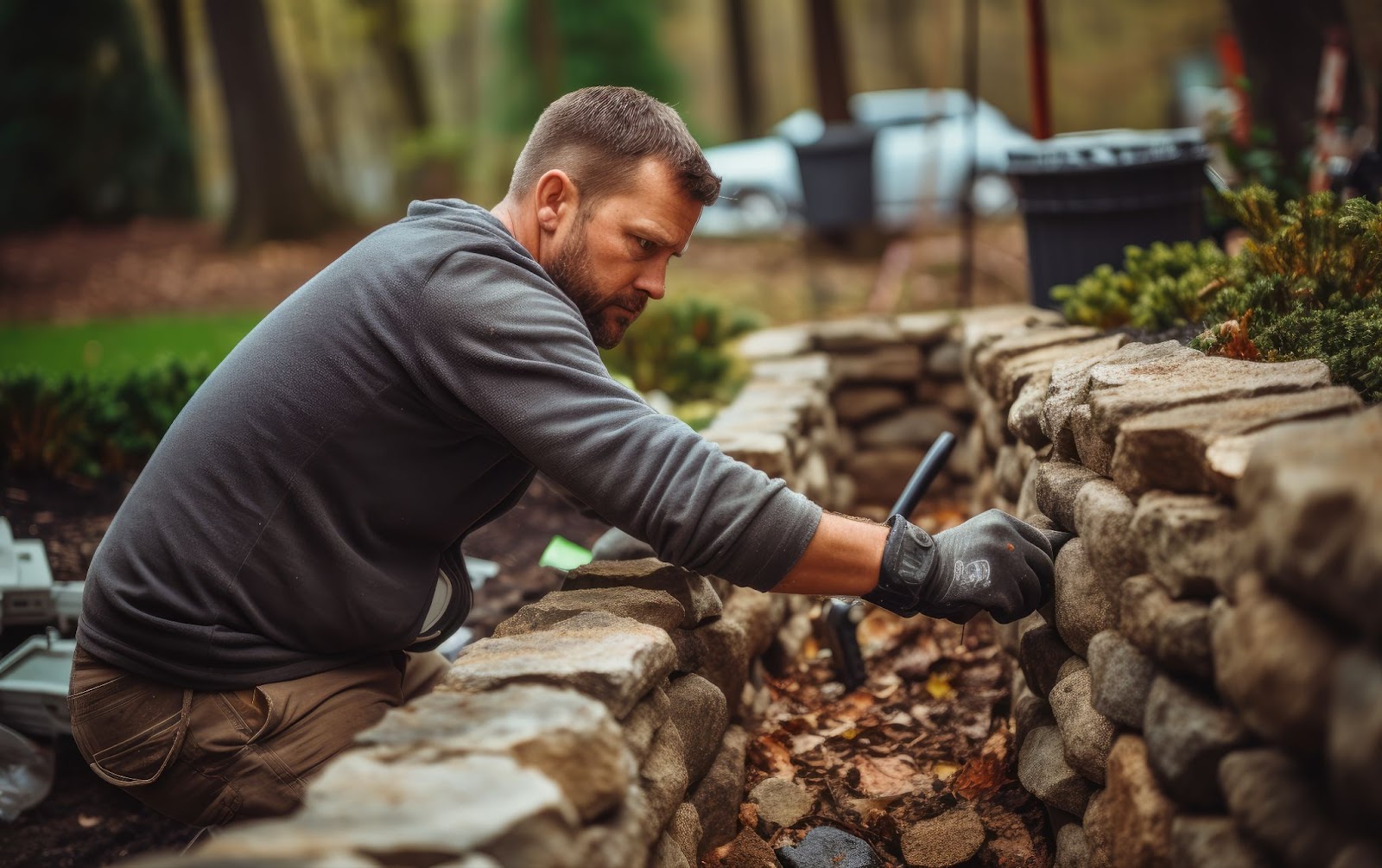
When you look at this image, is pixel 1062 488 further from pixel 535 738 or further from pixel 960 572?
pixel 535 738

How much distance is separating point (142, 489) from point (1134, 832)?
195 cm

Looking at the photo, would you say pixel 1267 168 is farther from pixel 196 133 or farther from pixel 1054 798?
pixel 196 133

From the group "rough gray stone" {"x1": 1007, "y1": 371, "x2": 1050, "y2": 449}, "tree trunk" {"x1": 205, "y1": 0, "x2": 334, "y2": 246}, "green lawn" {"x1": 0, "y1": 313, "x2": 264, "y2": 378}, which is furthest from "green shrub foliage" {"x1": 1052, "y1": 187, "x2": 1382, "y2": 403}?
"tree trunk" {"x1": 205, "y1": 0, "x2": 334, "y2": 246}

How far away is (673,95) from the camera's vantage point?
17.8 meters

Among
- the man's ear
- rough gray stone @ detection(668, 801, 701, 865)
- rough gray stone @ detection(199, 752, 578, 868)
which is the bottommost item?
rough gray stone @ detection(668, 801, 701, 865)

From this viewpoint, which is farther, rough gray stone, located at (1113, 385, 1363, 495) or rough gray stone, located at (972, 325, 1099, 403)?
rough gray stone, located at (972, 325, 1099, 403)

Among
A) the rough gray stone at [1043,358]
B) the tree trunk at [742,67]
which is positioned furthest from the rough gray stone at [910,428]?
the tree trunk at [742,67]

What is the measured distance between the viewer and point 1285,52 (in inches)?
204

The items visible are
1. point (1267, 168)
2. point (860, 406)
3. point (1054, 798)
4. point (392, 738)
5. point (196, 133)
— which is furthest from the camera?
point (196, 133)

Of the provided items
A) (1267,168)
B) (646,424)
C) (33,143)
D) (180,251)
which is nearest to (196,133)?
(33,143)

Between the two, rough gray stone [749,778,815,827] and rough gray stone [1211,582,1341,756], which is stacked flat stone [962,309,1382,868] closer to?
rough gray stone [1211,582,1341,756]

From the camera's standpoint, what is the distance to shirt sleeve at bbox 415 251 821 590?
84.0 inches

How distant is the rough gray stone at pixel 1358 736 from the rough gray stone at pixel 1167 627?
49 cm

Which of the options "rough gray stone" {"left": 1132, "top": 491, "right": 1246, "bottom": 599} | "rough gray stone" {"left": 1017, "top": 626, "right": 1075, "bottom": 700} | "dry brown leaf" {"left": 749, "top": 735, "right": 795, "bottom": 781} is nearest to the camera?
"rough gray stone" {"left": 1132, "top": 491, "right": 1246, "bottom": 599}
